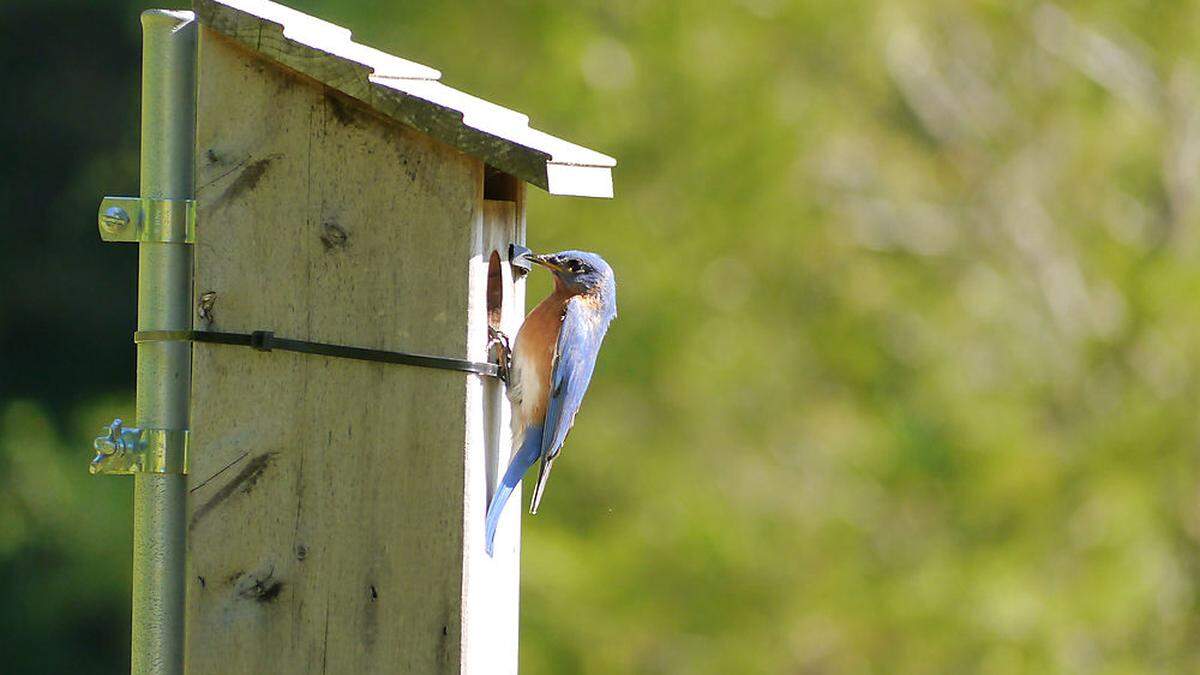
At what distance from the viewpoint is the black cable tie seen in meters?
2.91

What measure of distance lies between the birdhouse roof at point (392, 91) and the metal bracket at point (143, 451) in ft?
2.21

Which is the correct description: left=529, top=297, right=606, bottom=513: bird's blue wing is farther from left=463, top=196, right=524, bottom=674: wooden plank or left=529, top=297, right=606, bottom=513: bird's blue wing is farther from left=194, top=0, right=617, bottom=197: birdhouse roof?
left=194, top=0, right=617, bottom=197: birdhouse roof

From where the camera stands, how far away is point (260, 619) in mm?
2951

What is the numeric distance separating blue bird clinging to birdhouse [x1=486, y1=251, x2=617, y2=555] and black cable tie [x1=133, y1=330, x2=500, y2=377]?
318 mm

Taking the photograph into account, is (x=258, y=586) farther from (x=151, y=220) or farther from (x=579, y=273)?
(x=579, y=273)

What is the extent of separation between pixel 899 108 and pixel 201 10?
948 cm

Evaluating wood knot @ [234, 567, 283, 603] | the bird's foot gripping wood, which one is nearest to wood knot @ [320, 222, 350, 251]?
the bird's foot gripping wood

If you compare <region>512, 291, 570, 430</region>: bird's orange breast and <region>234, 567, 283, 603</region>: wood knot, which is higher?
<region>512, 291, 570, 430</region>: bird's orange breast

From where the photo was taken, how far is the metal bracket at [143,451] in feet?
9.61

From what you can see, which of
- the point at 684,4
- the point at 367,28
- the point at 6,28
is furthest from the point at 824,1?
the point at 6,28

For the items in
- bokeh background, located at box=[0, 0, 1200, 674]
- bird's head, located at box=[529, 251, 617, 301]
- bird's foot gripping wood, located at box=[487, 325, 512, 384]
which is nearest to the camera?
bird's foot gripping wood, located at box=[487, 325, 512, 384]

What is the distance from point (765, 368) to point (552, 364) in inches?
230

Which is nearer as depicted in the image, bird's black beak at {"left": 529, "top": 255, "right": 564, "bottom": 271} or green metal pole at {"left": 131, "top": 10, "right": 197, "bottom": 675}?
green metal pole at {"left": 131, "top": 10, "right": 197, "bottom": 675}

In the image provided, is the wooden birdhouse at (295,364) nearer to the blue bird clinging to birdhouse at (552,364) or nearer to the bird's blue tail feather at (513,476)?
the bird's blue tail feather at (513,476)
